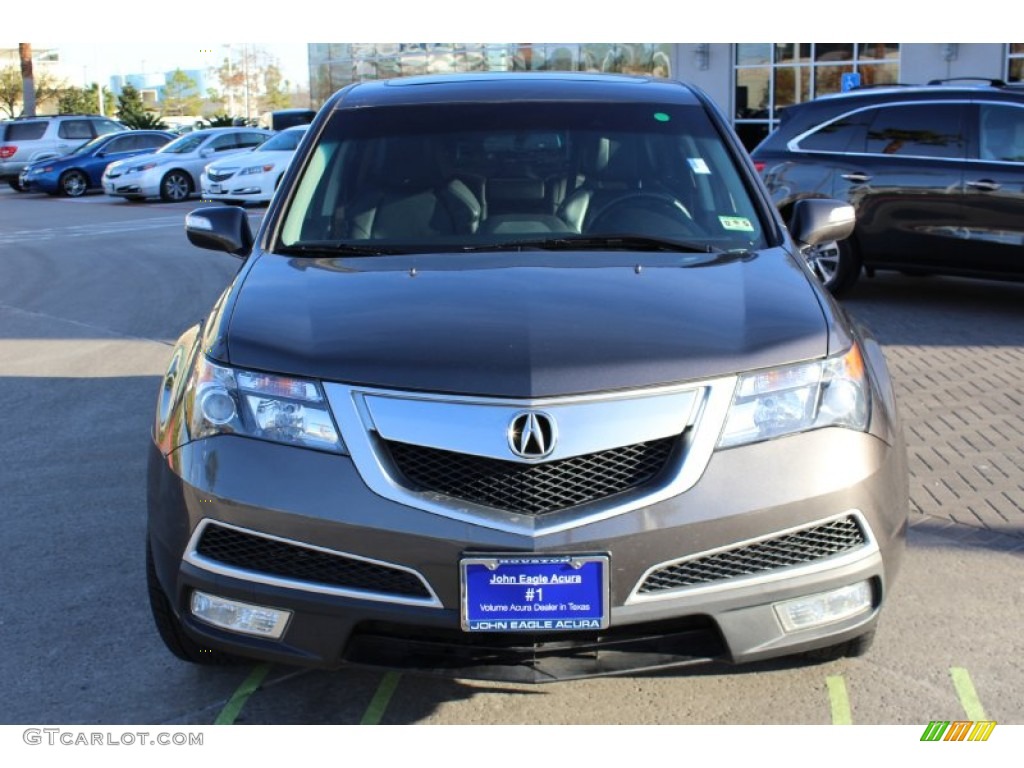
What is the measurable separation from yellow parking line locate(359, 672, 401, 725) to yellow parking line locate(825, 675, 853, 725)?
48.3 inches

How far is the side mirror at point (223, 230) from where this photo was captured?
15.4 ft

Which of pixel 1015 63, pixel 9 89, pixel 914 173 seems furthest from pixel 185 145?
pixel 9 89

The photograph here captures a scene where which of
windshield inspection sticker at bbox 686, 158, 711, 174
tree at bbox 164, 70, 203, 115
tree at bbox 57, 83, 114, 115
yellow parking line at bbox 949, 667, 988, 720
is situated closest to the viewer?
yellow parking line at bbox 949, 667, 988, 720

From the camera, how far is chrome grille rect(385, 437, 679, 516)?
308 cm

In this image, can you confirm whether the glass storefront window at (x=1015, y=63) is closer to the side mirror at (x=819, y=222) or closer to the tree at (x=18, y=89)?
the side mirror at (x=819, y=222)

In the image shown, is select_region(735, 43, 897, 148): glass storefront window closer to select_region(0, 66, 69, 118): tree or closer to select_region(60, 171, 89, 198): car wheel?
select_region(60, 171, 89, 198): car wheel

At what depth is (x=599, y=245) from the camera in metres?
4.21

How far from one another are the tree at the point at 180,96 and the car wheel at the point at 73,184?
293 ft

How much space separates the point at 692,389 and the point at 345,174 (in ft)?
6.53

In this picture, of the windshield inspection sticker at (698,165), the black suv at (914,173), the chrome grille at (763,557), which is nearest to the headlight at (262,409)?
the chrome grille at (763,557)

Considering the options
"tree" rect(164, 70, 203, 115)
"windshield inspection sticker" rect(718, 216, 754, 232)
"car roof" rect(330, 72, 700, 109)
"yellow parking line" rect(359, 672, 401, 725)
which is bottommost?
"tree" rect(164, 70, 203, 115)

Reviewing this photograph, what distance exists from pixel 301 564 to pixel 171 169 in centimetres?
2474
